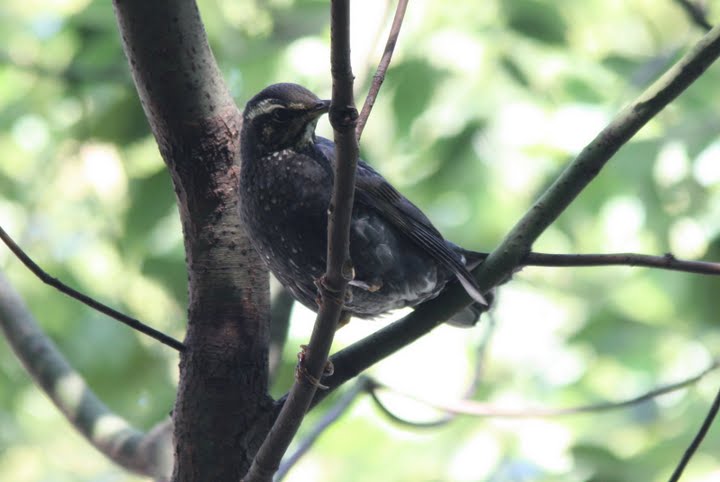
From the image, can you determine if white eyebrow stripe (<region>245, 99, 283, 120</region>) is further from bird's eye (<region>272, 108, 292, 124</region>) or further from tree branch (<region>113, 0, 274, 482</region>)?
tree branch (<region>113, 0, 274, 482</region>)

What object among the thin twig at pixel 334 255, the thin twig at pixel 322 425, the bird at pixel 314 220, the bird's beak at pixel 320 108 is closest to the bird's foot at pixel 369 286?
the bird at pixel 314 220

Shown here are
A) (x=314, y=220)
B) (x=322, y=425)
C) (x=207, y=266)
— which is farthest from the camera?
(x=322, y=425)

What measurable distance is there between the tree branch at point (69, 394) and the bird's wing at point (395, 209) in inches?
49.2

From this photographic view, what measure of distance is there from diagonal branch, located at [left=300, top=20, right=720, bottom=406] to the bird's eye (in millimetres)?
977

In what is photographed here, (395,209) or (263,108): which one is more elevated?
(263,108)

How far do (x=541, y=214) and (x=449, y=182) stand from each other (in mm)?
1860

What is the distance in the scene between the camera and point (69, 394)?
3.66 metres

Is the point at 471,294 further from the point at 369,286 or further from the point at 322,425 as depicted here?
the point at 322,425

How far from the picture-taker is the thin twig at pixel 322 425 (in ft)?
10.6

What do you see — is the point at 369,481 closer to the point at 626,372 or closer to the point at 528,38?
the point at 626,372

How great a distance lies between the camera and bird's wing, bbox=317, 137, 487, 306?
3242 mm

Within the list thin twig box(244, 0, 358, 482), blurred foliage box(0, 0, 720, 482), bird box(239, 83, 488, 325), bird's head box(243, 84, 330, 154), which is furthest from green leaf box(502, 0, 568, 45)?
thin twig box(244, 0, 358, 482)

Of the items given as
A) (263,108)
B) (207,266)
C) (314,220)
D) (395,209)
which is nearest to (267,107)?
(263,108)

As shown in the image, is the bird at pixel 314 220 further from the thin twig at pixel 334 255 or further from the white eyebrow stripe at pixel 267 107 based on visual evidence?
the thin twig at pixel 334 255
